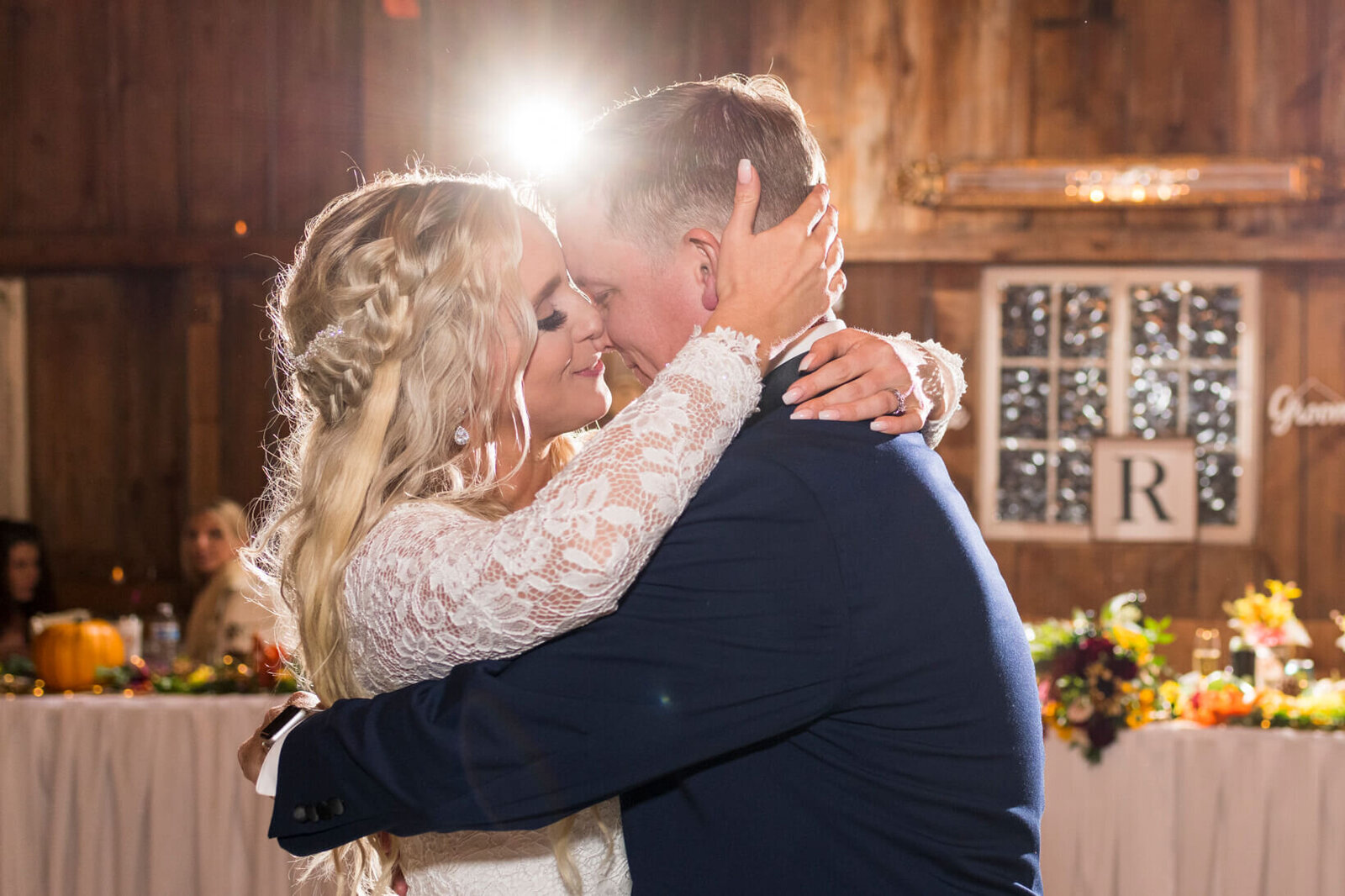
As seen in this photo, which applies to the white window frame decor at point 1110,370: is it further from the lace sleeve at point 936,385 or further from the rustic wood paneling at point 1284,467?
the lace sleeve at point 936,385

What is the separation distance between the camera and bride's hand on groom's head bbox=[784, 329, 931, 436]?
126 cm

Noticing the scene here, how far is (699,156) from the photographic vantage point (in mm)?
1439

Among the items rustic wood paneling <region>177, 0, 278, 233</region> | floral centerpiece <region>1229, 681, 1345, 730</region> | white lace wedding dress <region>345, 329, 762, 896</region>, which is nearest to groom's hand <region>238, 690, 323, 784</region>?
white lace wedding dress <region>345, 329, 762, 896</region>

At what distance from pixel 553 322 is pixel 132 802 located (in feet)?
9.72

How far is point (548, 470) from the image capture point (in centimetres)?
218

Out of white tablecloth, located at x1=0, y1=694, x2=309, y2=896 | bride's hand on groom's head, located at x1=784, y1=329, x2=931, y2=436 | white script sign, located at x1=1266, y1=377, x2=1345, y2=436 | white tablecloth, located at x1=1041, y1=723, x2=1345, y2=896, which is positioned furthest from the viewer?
white script sign, located at x1=1266, y1=377, x2=1345, y2=436

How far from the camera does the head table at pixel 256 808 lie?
11.9ft

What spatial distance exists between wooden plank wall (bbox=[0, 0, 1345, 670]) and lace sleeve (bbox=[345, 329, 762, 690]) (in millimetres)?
5785

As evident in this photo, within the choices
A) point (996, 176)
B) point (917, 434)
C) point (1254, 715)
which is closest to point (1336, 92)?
point (996, 176)

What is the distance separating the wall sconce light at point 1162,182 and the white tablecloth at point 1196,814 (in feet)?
12.3

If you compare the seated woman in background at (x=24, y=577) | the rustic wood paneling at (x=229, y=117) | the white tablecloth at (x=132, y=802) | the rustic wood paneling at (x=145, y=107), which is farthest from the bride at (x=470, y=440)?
the rustic wood paneling at (x=145, y=107)

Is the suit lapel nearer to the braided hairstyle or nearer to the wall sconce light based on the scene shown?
the braided hairstyle

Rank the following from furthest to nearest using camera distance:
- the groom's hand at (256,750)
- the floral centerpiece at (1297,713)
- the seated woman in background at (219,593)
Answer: the seated woman in background at (219,593) → the floral centerpiece at (1297,713) → the groom's hand at (256,750)

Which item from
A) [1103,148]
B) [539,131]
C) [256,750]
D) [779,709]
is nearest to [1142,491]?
[1103,148]
